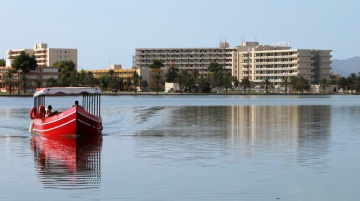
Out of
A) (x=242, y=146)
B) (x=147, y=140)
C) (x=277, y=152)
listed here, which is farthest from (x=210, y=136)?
(x=277, y=152)

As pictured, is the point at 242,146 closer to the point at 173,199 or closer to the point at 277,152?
the point at 277,152

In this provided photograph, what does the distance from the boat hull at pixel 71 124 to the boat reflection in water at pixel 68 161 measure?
0.63m

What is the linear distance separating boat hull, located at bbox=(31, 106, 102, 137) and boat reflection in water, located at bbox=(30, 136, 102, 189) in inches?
24.7

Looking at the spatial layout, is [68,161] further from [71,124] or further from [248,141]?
[248,141]

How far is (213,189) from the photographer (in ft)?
78.9

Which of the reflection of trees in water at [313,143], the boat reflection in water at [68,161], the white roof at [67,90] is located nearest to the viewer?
the boat reflection in water at [68,161]

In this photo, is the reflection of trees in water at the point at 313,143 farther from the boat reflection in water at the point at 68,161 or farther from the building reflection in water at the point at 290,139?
the boat reflection in water at the point at 68,161

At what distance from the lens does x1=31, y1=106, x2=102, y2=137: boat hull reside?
44281mm

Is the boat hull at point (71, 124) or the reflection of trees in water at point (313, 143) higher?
the boat hull at point (71, 124)

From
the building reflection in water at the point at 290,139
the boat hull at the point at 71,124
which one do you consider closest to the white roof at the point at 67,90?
the boat hull at the point at 71,124

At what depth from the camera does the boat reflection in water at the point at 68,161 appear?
25.8 m

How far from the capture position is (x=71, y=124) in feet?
147

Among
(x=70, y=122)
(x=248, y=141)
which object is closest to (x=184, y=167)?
(x=248, y=141)

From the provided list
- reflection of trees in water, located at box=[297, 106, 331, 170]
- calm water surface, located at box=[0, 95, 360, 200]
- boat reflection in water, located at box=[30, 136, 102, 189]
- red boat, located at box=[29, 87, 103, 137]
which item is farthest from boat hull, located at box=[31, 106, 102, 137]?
reflection of trees in water, located at box=[297, 106, 331, 170]
